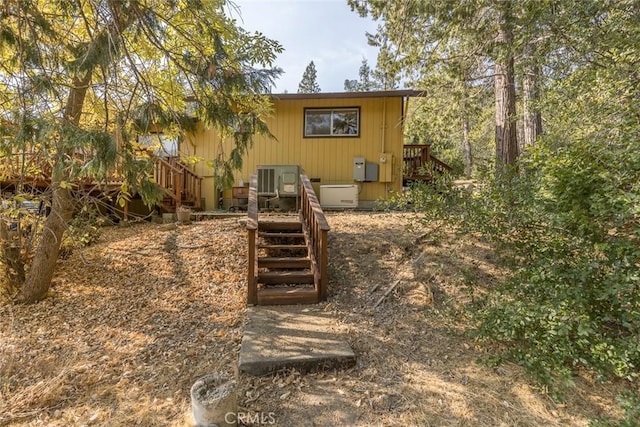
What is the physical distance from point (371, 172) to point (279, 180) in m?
2.49

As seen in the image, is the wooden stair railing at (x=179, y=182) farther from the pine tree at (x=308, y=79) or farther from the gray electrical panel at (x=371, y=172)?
the pine tree at (x=308, y=79)

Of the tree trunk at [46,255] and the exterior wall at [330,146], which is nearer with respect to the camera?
the tree trunk at [46,255]

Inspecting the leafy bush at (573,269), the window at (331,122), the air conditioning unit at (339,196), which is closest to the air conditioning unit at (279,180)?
the air conditioning unit at (339,196)

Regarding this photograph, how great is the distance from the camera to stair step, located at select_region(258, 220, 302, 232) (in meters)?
5.20

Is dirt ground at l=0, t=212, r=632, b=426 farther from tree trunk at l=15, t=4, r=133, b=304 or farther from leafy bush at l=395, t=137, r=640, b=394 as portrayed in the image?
leafy bush at l=395, t=137, r=640, b=394

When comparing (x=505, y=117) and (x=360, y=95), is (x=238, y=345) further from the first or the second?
(x=360, y=95)

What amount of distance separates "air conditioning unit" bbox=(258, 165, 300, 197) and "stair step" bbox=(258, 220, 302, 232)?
2.14m

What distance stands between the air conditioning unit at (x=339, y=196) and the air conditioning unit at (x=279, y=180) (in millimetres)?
882

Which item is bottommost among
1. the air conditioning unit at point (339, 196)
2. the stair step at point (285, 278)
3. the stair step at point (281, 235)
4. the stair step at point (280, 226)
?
the stair step at point (285, 278)

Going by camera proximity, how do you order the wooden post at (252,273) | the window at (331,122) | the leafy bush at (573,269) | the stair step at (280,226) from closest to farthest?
the leafy bush at (573,269) → the wooden post at (252,273) → the stair step at (280,226) → the window at (331,122)

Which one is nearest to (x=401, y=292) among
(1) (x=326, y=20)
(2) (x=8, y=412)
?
(2) (x=8, y=412)

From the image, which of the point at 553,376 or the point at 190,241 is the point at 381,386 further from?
the point at 190,241

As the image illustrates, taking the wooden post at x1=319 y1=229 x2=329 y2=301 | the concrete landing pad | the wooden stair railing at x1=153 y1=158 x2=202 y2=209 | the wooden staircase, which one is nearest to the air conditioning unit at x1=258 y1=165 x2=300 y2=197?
the wooden stair railing at x1=153 y1=158 x2=202 y2=209

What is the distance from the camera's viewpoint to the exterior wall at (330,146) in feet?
27.2
